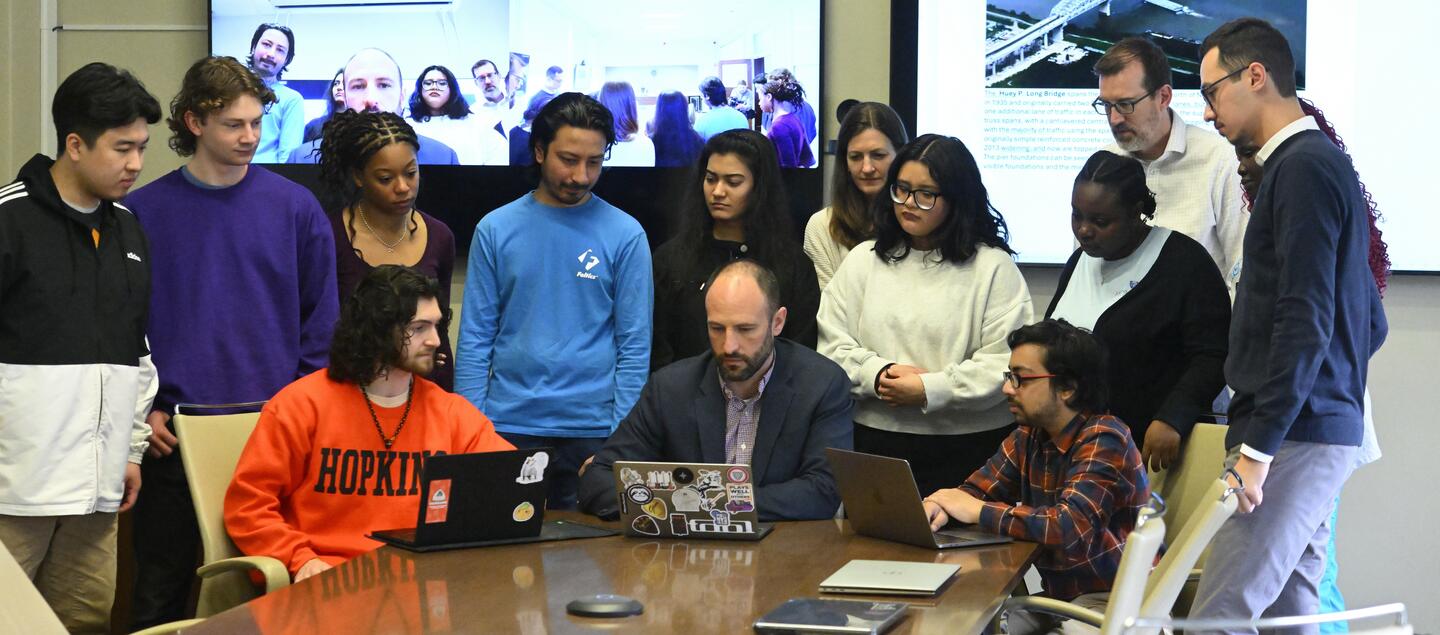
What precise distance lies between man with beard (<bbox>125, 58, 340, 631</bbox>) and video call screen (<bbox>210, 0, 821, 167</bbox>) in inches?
60.3

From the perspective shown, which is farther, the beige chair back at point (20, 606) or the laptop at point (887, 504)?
the laptop at point (887, 504)

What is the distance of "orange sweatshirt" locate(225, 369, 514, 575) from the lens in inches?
111

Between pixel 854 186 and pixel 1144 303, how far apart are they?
0.99 m

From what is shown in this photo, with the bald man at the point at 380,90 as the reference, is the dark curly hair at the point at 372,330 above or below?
below

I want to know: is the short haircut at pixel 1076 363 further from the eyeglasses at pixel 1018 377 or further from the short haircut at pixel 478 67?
the short haircut at pixel 478 67

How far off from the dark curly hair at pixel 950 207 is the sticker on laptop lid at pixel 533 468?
1.27 m

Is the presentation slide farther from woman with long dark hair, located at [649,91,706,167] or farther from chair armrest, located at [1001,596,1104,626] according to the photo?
chair armrest, located at [1001,596,1104,626]

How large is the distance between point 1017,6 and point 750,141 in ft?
4.58

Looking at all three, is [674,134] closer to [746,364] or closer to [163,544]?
[746,364]

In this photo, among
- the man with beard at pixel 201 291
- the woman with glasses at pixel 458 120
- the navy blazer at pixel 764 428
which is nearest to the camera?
the navy blazer at pixel 764 428

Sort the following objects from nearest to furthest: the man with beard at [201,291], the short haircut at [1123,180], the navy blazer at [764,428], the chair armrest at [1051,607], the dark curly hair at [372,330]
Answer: the chair armrest at [1051,607] → the dark curly hair at [372,330] → the navy blazer at [764,428] → the man with beard at [201,291] → the short haircut at [1123,180]

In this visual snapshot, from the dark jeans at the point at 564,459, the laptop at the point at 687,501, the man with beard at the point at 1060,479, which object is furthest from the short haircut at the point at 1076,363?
the dark jeans at the point at 564,459

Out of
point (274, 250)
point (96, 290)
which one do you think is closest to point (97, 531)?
point (96, 290)

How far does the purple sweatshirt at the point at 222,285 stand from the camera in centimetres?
331
